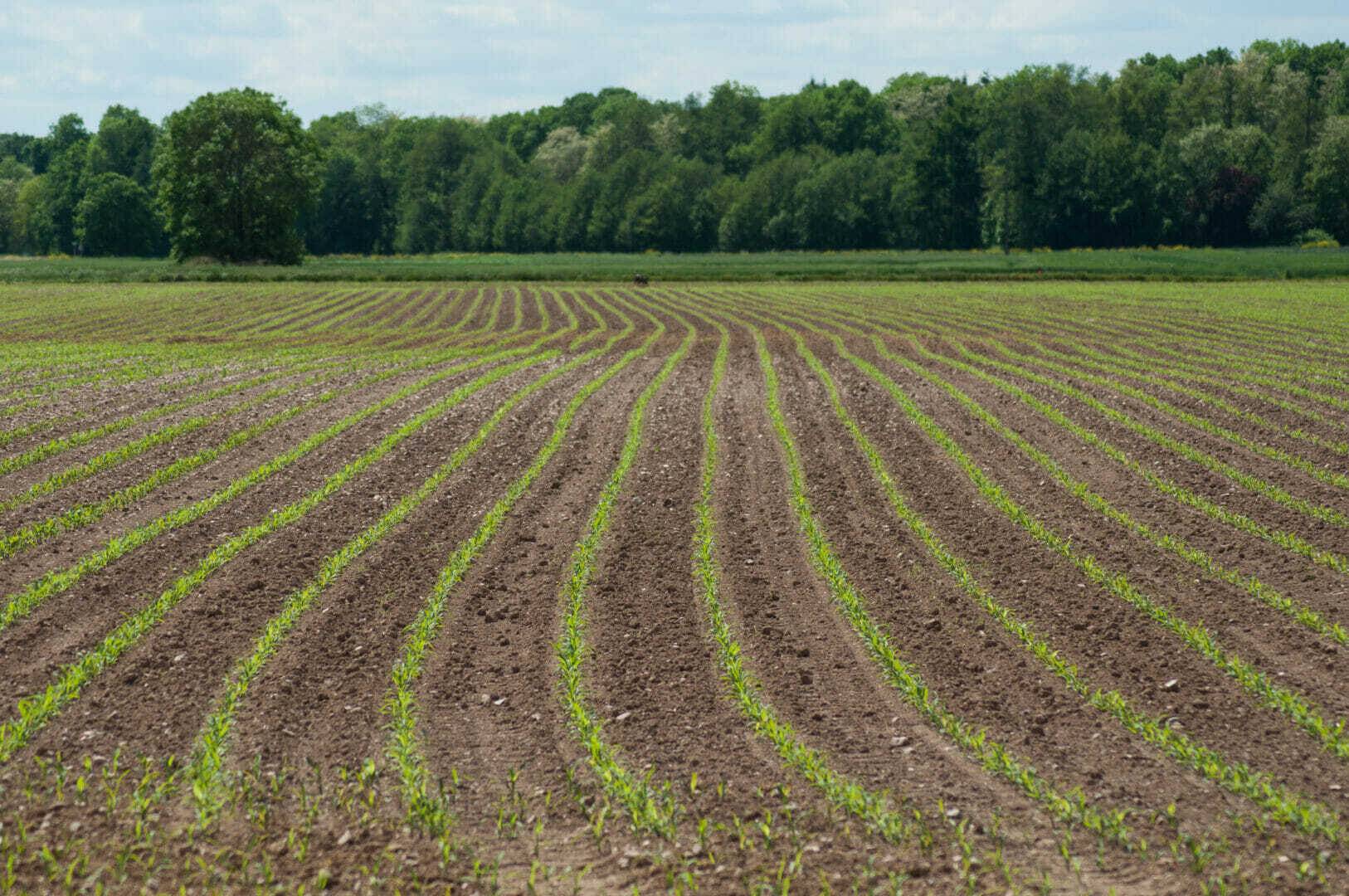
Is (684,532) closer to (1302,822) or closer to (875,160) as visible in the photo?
(1302,822)

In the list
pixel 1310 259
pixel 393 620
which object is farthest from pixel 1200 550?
pixel 1310 259

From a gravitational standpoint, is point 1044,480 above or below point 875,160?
below

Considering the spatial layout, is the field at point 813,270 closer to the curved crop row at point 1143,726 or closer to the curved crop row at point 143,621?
the curved crop row at point 143,621

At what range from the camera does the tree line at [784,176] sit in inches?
3393

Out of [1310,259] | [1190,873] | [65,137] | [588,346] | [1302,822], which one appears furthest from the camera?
[65,137]

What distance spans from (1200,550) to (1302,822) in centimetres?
533

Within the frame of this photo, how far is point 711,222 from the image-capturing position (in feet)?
Answer: 367

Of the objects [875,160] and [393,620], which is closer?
[393,620]

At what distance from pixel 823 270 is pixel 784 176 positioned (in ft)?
154

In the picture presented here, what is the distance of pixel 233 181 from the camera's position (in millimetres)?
84625

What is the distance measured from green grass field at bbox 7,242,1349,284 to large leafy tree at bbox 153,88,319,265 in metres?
7.34

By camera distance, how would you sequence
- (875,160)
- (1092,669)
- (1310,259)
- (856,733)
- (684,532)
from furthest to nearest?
1. (875,160)
2. (1310,259)
3. (684,532)
4. (1092,669)
5. (856,733)

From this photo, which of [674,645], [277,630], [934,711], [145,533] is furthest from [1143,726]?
[145,533]

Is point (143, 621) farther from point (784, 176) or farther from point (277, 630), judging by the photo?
point (784, 176)
